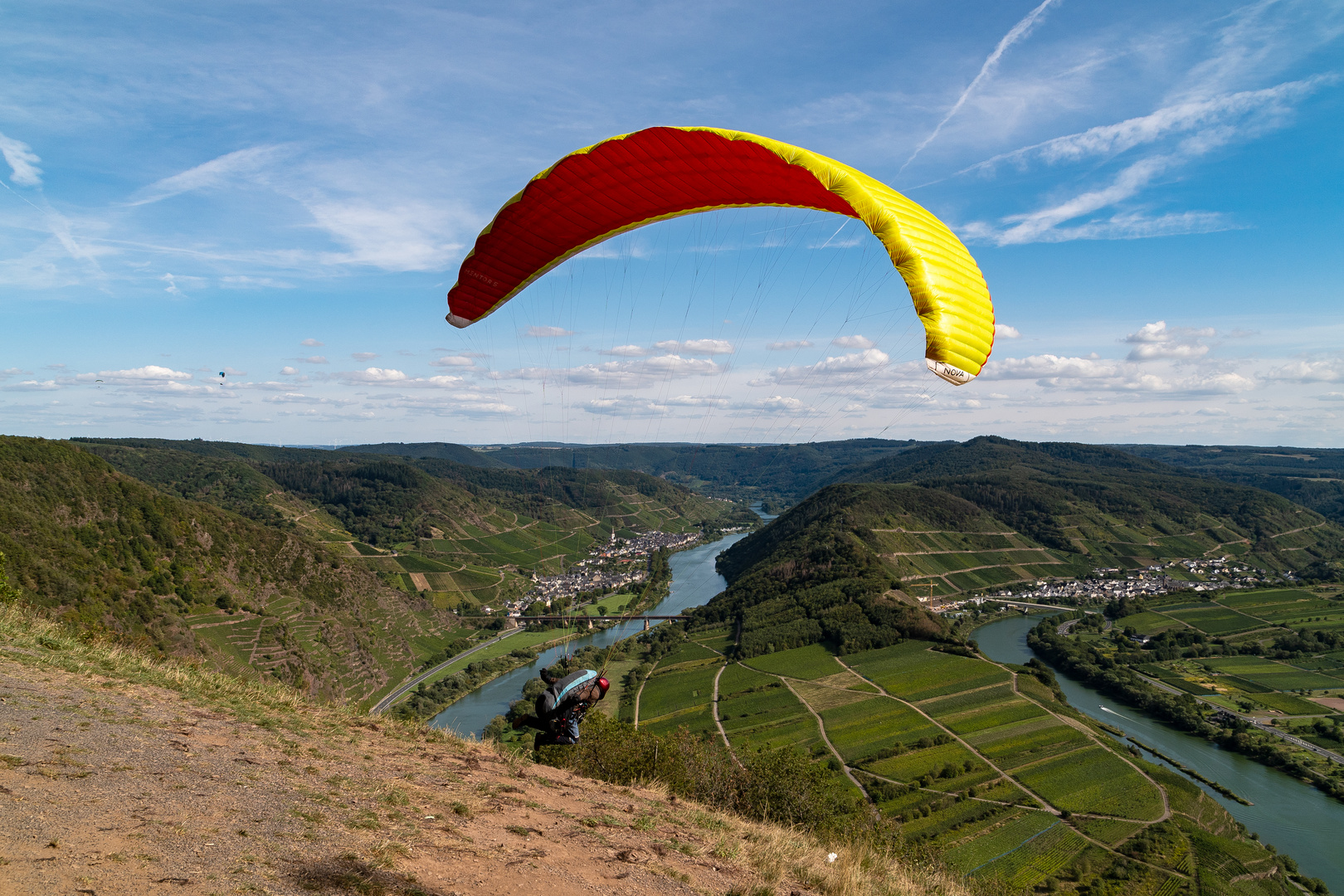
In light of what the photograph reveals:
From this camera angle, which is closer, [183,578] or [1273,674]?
[183,578]

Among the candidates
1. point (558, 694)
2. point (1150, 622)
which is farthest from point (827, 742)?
point (1150, 622)

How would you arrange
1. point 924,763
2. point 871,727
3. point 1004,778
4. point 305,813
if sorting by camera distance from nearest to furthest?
point 305,813
point 1004,778
point 924,763
point 871,727

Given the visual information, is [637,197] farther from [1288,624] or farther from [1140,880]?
[1288,624]

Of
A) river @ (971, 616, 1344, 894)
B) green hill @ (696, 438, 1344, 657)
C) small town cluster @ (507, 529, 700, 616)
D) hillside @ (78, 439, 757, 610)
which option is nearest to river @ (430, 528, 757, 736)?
green hill @ (696, 438, 1344, 657)

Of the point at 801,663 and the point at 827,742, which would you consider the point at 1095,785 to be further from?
the point at 801,663

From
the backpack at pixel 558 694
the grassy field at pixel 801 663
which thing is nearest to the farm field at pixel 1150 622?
Result: the grassy field at pixel 801 663

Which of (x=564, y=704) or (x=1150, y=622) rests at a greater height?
(x=564, y=704)

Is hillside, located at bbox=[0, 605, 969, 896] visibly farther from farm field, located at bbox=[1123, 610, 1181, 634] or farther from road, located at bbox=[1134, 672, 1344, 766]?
farm field, located at bbox=[1123, 610, 1181, 634]
